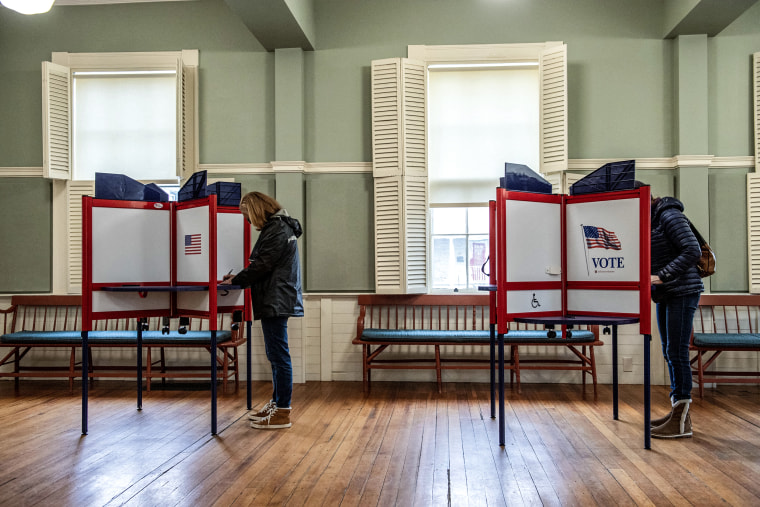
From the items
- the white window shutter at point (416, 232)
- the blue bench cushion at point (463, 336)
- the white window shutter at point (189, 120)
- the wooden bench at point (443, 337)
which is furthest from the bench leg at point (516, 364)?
the white window shutter at point (189, 120)

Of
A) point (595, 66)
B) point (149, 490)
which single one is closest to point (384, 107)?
point (595, 66)

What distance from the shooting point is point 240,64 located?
6312 millimetres

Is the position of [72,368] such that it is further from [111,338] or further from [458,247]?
[458,247]

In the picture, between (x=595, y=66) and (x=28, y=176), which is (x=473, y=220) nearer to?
(x=595, y=66)

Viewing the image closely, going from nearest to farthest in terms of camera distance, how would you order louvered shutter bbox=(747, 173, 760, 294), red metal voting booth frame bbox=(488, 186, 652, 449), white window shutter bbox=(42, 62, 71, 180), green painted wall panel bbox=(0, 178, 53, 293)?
1. red metal voting booth frame bbox=(488, 186, 652, 449)
2. louvered shutter bbox=(747, 173, 760, 294)
3. white window shutter bbox=(42, 62, 71, 180)
4. green painted wall panel bbox=(0, 178, 53, 293)

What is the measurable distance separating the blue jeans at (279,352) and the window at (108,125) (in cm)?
274

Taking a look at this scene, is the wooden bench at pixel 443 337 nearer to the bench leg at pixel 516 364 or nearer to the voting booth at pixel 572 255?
the bench leg at pixel 516 364

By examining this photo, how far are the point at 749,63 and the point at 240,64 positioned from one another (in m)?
5.12

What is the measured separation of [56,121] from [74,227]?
111 cm

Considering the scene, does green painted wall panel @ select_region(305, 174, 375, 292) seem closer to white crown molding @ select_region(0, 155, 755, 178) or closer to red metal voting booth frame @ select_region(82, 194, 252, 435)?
white crown molding @ select_region(0, 155, 755, 178)

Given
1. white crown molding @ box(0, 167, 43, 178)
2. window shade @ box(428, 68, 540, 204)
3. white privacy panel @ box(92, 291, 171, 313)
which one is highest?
window shade @ box(428, 68, 540, 204)

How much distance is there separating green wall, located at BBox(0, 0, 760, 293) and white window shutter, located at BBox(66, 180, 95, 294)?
283 mm

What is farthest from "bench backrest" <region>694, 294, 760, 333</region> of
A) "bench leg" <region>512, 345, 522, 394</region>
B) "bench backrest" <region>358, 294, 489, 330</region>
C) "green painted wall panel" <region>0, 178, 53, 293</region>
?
"green painted wall panel" <region>0, 178, 53, 293</region>

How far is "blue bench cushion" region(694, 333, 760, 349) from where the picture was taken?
17.0 ft
